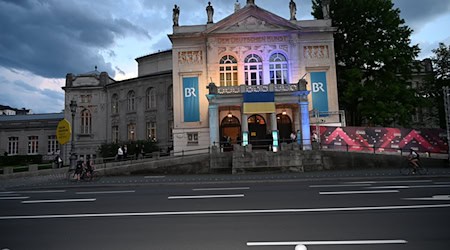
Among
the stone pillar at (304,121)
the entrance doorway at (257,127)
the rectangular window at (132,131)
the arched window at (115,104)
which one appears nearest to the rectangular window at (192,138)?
the entrance doorway at (257,127)

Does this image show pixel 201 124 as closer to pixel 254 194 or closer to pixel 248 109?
pixel 248 109

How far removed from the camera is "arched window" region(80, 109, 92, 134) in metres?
45.4

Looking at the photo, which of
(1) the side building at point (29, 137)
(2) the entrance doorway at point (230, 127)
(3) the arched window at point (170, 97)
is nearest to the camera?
(2) the entrance doorway at point (230, 127)

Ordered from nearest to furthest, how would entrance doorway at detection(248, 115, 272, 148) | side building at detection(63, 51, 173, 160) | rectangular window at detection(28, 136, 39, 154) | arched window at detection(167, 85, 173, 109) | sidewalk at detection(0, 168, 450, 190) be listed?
sidewalk at detection(0, 168, 450, 190) < entrance doorway at detection(248, 115, 272, 148) < arched window at detection(167, 85, 173, 109) < side building at detection(63, 51, 173, 160) < rectangular window at detection(28, 136, 39, 154)

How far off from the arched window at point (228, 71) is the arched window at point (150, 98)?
13776mm

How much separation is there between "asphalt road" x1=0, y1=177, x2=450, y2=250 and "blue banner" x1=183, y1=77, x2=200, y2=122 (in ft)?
70.3

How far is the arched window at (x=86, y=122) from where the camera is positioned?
45438 mm

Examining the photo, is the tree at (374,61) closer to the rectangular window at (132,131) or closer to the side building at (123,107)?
the side building at (123,107)

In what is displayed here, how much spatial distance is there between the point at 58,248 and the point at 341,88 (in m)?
34.4

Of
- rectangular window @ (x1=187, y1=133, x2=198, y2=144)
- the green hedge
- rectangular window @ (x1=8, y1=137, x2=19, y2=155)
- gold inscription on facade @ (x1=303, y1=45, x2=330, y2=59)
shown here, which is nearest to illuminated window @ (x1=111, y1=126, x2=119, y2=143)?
the green hedge

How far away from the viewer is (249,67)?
32625 mm

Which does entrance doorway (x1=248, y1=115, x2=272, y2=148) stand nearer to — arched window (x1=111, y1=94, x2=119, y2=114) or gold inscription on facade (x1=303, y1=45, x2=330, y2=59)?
gold inscription on facade (x1=303, y1=45, x2=330, y2=59)

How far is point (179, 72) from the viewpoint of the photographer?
32.9 meters

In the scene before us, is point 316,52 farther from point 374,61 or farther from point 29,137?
point 29,137
